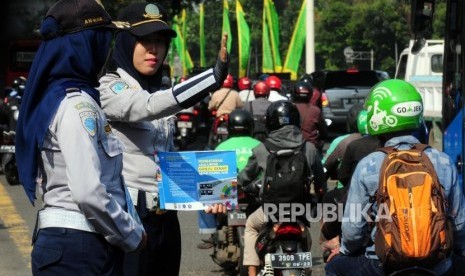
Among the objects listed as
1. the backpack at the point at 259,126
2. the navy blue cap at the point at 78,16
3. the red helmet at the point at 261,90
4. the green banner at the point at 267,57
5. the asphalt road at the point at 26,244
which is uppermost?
the navy blue cap at the point at 78,16

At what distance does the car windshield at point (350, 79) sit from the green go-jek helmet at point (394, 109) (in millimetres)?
22793

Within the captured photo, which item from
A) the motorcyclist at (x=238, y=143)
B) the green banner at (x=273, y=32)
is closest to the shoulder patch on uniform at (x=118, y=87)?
the motorcyclist at (x=238, y=143)

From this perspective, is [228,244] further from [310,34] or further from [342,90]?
[310,34]

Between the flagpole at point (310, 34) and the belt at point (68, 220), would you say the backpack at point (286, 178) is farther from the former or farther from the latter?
the flagpole at point (310, 34)

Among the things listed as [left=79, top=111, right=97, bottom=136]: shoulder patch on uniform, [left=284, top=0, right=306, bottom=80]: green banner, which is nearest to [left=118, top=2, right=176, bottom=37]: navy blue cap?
[left=79, top=111, right=97, bottom=136]: shoulder patch on uniform

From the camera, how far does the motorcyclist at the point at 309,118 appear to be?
1310cm

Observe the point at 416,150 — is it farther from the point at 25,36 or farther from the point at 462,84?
the point at 25,36

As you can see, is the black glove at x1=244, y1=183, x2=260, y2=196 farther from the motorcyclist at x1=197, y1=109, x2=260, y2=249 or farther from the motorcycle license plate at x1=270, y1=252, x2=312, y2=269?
the motorcyclist at x1=197, y1=109, x2=260, y2=249

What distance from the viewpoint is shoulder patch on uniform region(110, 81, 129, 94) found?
5.19m

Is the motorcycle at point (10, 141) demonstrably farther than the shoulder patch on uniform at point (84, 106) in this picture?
Yes

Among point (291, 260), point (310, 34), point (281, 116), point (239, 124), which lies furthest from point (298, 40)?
point (291, 260)

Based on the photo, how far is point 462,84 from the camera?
10086mm

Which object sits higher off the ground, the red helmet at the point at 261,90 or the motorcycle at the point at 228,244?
the red helmet at the point at 261,90

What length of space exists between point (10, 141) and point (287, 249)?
10.5m
